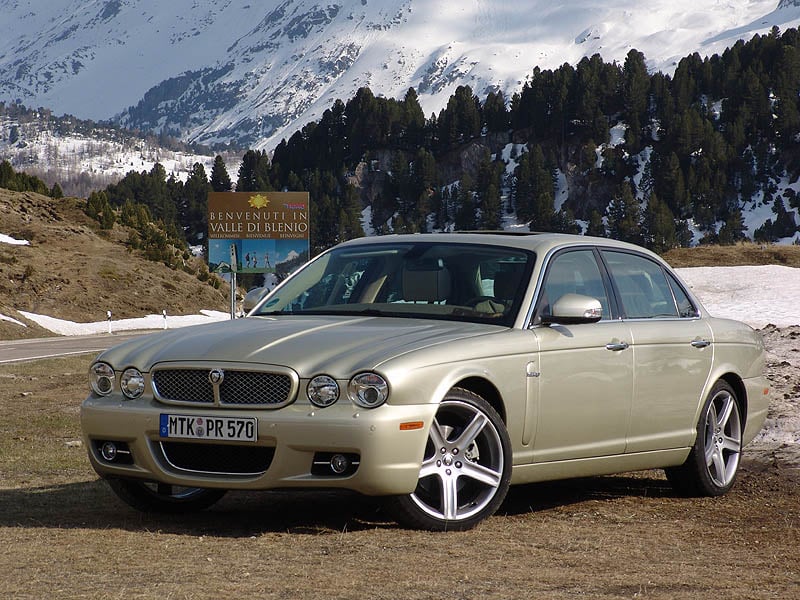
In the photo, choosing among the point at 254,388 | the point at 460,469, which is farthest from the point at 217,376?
the point at 460,469

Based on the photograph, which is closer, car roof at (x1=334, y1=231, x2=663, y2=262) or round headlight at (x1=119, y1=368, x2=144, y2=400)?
round headlight at (x1=119, y1=368, x2=144, y2=400)

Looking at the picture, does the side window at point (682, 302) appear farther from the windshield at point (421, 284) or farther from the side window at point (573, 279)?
the windshield at point (421, 284)

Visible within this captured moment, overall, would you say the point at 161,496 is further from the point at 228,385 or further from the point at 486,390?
the point at 486,390

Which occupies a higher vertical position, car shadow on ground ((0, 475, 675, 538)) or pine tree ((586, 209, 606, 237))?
car shadow on ground ((0, 475, 675, 538))

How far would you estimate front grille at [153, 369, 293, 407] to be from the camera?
6391mm

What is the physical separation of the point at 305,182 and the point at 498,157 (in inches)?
1009

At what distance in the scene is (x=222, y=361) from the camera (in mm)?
6500

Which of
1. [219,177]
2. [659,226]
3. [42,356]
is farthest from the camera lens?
[219,177]

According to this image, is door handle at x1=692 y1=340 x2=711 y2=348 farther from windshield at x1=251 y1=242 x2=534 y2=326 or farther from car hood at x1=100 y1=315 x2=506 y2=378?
car hood at x1=100 y1=315 x2=506 y2=378

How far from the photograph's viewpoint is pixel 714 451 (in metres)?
8.66

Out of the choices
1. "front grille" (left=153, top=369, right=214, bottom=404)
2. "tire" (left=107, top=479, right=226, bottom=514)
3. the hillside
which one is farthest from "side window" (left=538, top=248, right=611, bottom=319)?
the hillside

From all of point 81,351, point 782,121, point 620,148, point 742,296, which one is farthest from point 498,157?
point 81,351

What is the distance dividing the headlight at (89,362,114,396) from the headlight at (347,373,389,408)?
55.2 inches

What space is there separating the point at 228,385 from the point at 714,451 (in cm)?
364
